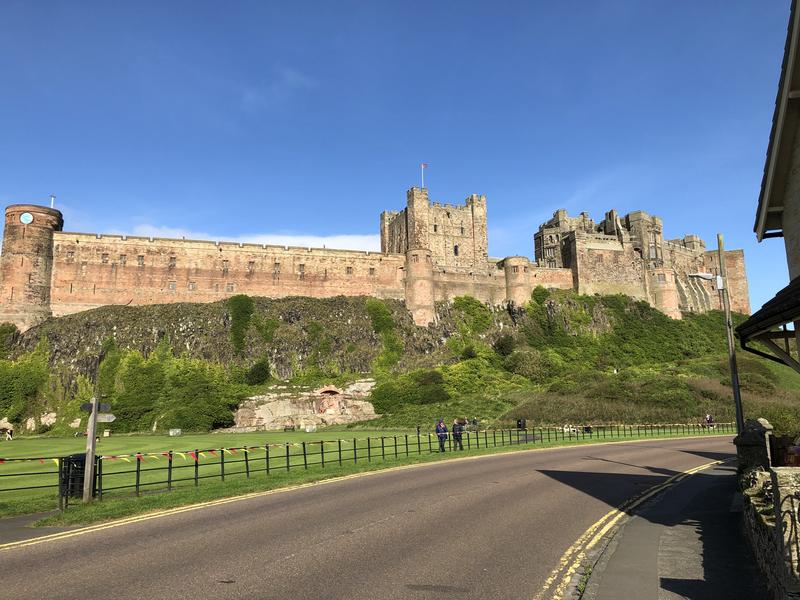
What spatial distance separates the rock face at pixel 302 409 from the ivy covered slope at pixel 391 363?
1484 mm

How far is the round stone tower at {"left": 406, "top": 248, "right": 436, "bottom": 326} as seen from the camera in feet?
252

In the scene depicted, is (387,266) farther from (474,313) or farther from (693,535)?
(693,535)

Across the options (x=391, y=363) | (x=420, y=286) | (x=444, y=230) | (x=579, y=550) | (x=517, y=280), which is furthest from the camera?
(x=444, y=230)

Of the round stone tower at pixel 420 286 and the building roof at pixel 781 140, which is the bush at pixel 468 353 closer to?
the round stone tower at pixel 420 286

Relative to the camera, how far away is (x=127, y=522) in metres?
11.6

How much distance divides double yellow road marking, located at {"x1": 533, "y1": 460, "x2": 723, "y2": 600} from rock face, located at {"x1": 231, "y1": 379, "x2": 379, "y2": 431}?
42.8m

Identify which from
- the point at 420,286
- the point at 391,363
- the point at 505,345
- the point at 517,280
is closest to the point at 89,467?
the point at 391,363

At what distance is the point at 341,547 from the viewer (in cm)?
917

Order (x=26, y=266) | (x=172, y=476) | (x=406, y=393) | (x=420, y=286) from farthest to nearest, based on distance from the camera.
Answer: (x=420, y=286) < (x=26, y=266) < (x=406, y=393) < (x=172, y=476)

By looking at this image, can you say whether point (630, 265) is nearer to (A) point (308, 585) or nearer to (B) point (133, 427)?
(B) point (133, 427)

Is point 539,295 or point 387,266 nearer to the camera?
point 387,266

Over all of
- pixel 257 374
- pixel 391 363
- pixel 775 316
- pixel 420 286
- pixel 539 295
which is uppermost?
pixel 420 286

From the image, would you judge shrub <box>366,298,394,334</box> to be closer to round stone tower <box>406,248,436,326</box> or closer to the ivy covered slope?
the ivy covered slope

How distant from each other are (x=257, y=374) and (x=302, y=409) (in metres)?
9.87
